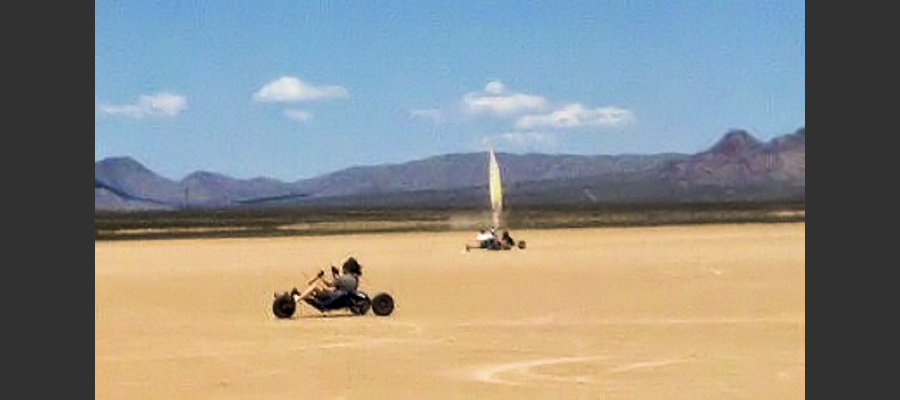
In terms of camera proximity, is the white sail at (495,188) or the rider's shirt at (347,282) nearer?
the rider's shirt at (347,282)

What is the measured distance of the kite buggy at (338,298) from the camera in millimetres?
21250

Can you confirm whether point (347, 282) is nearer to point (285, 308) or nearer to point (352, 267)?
point (352, 267)

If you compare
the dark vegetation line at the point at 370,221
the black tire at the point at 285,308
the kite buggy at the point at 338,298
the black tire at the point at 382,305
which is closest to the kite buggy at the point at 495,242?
the dark vegetation line at the point at 370,221

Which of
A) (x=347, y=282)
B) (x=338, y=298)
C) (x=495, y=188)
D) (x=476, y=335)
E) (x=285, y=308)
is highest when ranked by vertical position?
(x=495, y=188)

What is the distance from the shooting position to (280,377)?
14844mm

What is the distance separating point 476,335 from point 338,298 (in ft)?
10.5

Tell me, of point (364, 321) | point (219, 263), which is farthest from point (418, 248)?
point (364, 321)

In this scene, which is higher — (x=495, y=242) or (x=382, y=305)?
(x=495, y=242)

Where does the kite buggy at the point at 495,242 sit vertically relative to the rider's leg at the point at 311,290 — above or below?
above

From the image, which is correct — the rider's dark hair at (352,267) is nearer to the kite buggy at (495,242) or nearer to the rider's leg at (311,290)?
the rider's leg at (311,290)

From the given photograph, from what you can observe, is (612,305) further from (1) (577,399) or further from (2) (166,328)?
(1) (577,399)

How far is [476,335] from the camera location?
18.7 meters

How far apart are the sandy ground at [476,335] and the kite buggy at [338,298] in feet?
0.74

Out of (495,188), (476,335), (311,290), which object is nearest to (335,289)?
(311,290)
